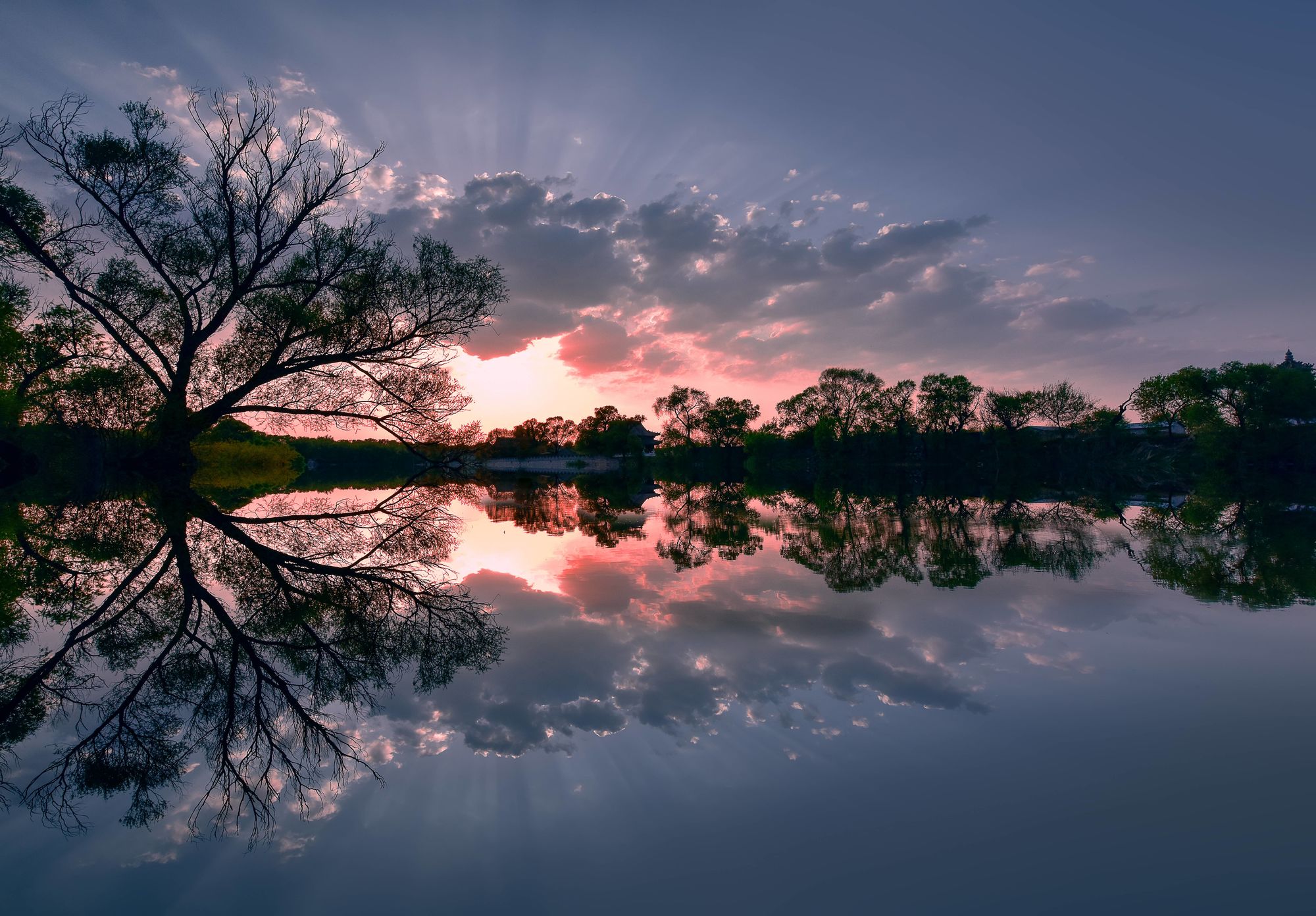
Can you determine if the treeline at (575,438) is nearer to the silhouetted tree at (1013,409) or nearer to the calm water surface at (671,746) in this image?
the silhouetted tree at (1013,409)

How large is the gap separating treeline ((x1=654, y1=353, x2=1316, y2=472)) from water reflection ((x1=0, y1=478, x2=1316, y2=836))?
4742 cm

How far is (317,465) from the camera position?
3118 inches

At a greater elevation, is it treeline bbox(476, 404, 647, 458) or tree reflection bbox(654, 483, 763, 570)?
treeline bbox(476, 404, 647, 458)

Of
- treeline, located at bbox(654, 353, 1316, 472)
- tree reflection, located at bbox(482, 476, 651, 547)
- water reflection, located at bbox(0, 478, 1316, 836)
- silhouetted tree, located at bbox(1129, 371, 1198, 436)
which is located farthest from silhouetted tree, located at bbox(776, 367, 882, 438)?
water reflection, located at bbox(0, 478, 1316, 836)

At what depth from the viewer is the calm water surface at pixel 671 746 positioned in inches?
77.6

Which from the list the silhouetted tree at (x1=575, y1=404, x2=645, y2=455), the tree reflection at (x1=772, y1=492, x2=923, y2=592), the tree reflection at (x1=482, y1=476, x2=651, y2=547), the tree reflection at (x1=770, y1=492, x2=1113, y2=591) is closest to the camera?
the tree reflection at (x1=772, y1=492, x2=923, y2=592)

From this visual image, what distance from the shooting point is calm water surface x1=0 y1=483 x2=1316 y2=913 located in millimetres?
1971

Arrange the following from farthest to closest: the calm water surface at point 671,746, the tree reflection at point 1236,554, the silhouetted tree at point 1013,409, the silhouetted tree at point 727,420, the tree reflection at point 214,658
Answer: the silhouetted tree at point 727,420
the silhouetted tree at point 1013,409
the tree reflection at point 1236,554
the tree reflection at point 214,658
the calm water surface at point 671,746

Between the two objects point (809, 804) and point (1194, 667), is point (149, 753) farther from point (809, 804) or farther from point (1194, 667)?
point (1194, 667)

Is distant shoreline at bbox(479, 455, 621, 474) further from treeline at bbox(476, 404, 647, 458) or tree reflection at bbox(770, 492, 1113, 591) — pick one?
tree reflection at bbox(770, 492, 1113, 591)

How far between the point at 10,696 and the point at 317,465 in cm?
8665

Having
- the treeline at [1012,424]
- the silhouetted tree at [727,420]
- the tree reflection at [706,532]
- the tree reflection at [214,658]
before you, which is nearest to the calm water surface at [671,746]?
the tree reflection at [214,658]

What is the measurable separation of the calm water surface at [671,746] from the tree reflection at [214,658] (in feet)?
0.09

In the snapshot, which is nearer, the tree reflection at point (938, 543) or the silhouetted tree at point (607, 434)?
the tree reflection at point (938, 543)
